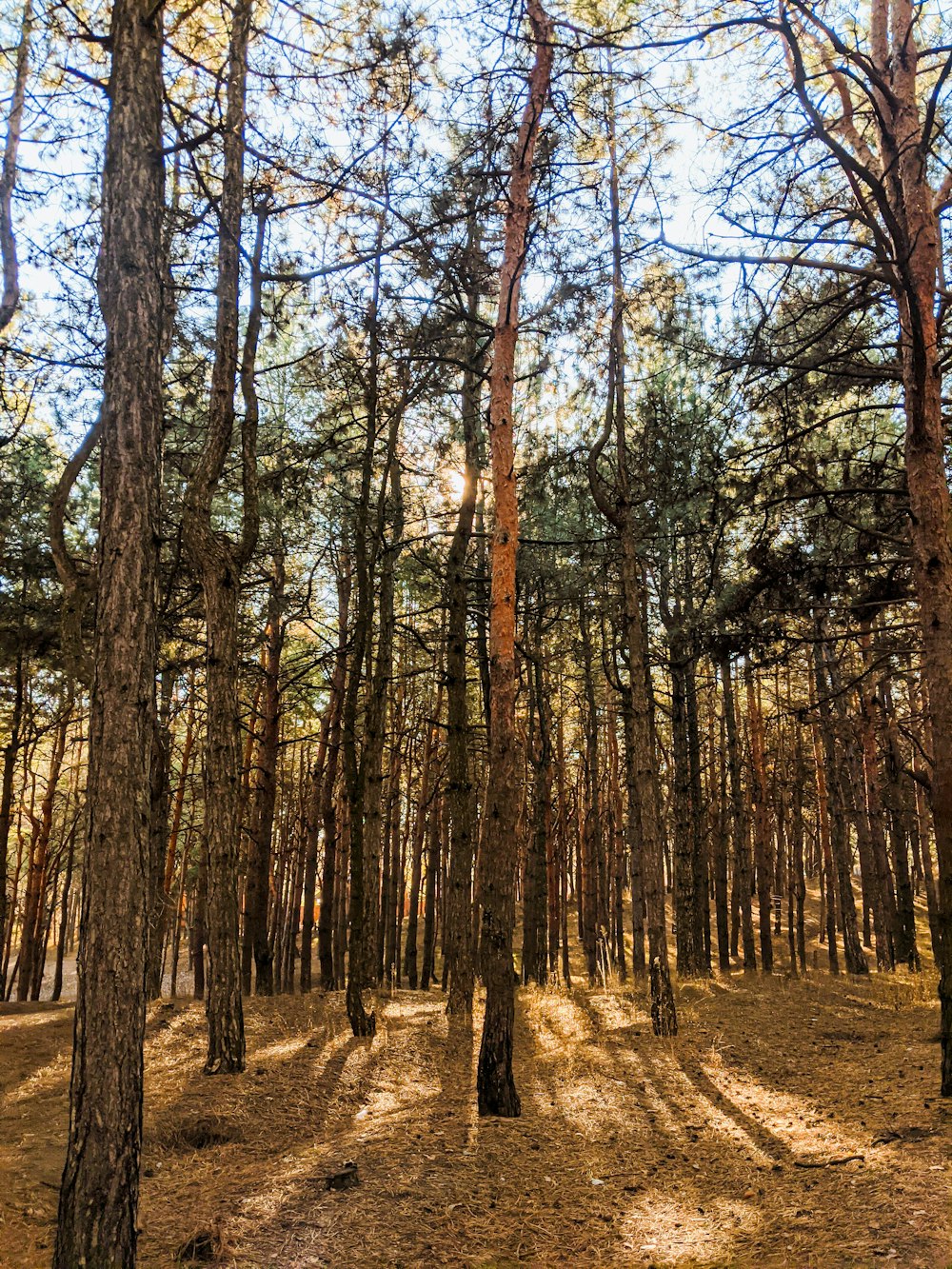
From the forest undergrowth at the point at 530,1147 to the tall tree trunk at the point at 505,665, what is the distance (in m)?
0.58

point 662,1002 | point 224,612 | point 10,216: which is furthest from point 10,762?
point 662,1002

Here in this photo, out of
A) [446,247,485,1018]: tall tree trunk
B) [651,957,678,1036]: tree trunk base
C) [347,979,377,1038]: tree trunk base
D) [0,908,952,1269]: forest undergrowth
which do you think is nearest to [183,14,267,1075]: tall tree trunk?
[0,908,952,1269]: forest undergrowth

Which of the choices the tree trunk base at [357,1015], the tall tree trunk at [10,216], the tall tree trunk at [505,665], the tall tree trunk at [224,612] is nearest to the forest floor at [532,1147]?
the tree trunk base at [357,1015]

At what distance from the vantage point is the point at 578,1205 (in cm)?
494

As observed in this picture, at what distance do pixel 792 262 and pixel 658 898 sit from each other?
747 centimetres

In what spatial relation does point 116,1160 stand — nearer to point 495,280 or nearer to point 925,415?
point 925,415

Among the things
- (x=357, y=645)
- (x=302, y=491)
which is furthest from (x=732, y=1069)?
(x=302, y=491)

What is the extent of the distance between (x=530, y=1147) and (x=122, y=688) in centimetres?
463

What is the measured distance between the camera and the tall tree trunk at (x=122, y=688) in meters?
3.66

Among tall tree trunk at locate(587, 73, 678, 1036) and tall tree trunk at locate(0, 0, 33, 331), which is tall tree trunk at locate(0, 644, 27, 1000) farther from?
tall tree trunk at locate(587, 73, 678, 1036)

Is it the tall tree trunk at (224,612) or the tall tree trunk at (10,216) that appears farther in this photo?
the tall tree trunk at (10,216)

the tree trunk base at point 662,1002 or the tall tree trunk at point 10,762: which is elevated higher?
the tall tree trunk at point 10,762

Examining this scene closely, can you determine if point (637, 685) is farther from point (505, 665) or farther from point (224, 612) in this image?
point (224, 612)

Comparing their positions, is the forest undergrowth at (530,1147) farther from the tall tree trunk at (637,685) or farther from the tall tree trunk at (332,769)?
the tall tree trunk at (332,769)
